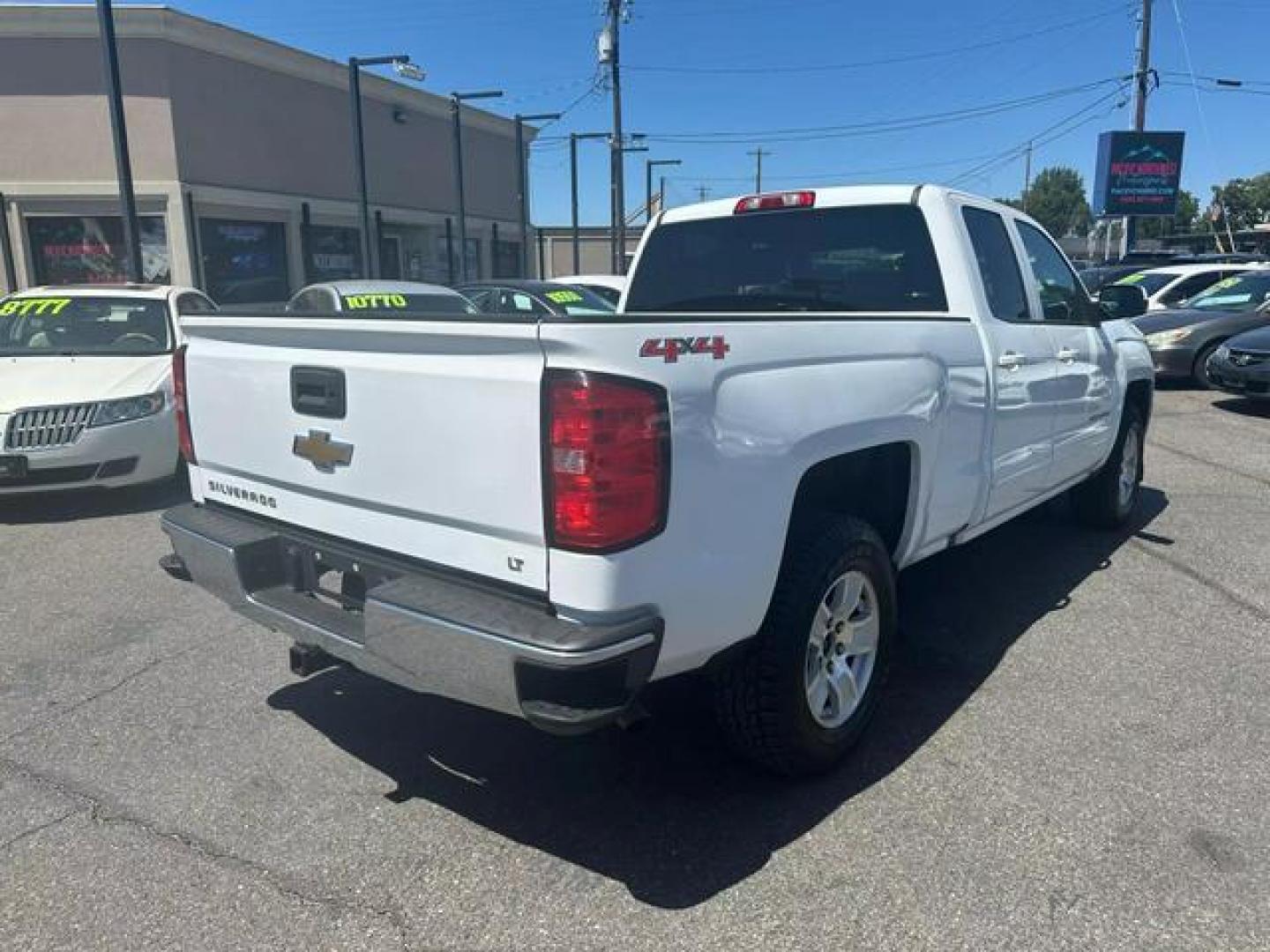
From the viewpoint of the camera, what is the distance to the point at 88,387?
266 inches

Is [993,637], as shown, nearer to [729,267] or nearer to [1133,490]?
[729,267]

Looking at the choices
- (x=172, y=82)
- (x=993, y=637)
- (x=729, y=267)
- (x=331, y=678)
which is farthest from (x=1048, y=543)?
(x=172, y=82)

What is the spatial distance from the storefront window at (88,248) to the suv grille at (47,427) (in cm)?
1609

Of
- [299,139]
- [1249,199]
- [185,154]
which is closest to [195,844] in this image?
[185,154]

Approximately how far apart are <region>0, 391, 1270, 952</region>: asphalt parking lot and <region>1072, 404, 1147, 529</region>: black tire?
135cm

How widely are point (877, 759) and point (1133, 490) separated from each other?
13.4ft

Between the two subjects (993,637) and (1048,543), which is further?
(1048,543)

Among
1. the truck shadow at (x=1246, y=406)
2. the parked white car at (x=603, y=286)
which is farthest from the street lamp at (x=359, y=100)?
the truck shadow at (x=1246, y=406)

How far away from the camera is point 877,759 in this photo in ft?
11.2

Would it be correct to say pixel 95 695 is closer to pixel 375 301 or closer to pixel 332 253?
pixel 375 301

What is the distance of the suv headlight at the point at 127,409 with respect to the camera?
21.8 ft

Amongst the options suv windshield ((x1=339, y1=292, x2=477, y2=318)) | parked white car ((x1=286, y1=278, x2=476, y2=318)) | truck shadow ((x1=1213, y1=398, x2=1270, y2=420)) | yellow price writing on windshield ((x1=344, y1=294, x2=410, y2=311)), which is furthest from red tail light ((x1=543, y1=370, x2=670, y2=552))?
truck shadow ((x1=1213, y1=398, x2=1270, y2=420))

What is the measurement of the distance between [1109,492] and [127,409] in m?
6.62

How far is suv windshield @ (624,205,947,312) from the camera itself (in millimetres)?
4172
